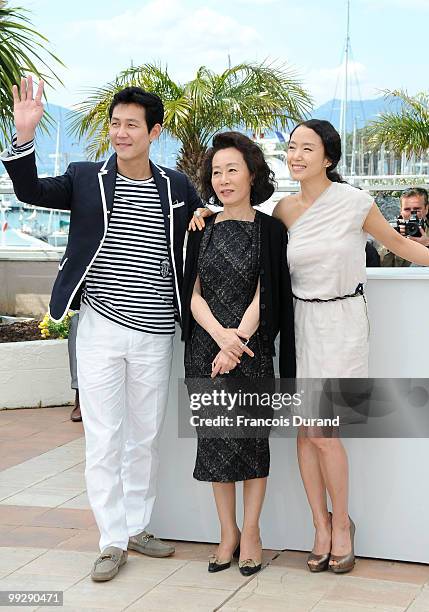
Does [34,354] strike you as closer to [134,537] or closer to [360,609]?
[134,537]

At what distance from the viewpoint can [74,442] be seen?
6531 mm

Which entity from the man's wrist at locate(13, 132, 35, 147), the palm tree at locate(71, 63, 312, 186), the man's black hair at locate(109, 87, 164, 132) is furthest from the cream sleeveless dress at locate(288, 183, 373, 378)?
A: the palm tree at locate(71, 63, 312, 186)

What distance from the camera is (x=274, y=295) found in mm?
3850

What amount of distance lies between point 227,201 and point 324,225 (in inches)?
15.5

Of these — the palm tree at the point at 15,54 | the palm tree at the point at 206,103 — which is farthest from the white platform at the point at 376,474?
the palm tree at the point at 206,103

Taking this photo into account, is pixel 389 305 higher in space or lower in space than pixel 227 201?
lower

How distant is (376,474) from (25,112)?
77.8 inches

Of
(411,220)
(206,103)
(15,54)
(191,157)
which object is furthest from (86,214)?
(191,157)

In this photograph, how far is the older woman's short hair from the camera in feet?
13.0

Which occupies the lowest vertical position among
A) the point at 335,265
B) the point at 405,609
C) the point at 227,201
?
the point at 405,609

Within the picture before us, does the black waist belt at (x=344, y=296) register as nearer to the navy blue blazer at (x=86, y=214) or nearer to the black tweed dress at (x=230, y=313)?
the black tweed dress at (x=230, y=313)

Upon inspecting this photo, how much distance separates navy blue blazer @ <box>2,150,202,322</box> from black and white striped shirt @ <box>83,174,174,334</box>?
34mm

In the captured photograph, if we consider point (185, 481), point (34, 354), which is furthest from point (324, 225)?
point (34, 354)

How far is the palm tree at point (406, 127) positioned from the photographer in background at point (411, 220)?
9.17 metres
